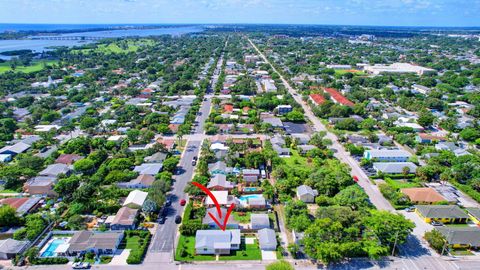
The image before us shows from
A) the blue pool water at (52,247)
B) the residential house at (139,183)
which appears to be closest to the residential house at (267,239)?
the residential house at (139,183)

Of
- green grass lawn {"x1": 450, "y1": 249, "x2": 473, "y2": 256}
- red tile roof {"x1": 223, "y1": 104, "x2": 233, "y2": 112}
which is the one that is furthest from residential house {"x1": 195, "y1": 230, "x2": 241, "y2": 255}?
red tile roof {"x1": 223, "y1": 104, "x2": 233, "y2": 112}

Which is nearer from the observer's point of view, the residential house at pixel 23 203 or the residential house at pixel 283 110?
the residential house at pixel 23 203

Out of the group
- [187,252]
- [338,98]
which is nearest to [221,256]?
[187,252]

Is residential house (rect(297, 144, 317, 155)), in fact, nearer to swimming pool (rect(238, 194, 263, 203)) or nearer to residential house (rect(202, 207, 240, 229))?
swimming pool (rect(238, 194, 263, 203))

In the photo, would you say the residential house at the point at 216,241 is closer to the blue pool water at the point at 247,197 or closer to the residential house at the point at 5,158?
the blue pool water at the point at 247,197

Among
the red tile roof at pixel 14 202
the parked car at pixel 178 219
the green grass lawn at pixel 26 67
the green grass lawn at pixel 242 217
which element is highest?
the green grass lawn at pixel 26 67

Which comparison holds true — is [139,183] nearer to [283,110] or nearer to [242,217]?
[242,217]
